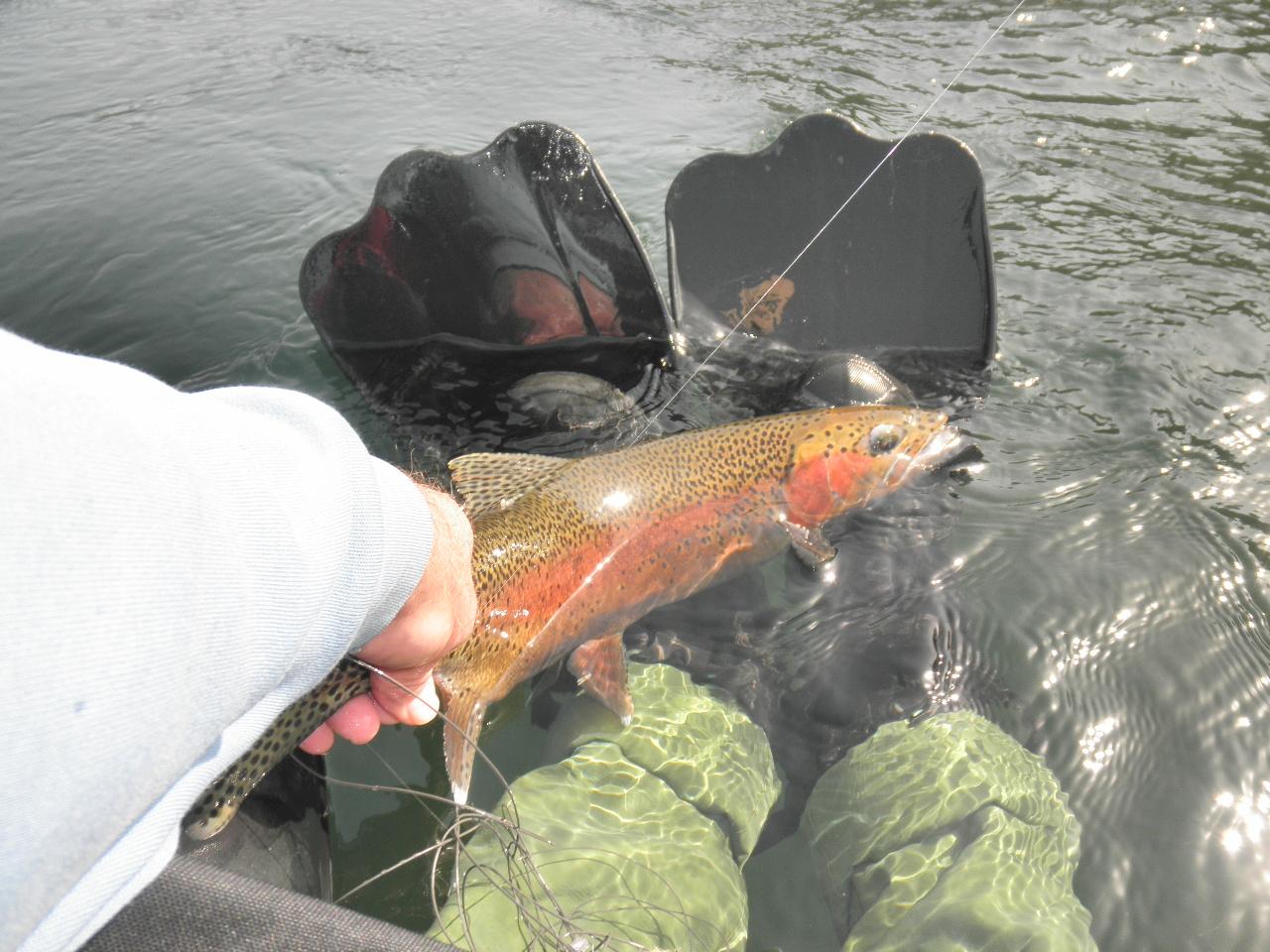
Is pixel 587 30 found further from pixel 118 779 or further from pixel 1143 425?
pixel 118 779

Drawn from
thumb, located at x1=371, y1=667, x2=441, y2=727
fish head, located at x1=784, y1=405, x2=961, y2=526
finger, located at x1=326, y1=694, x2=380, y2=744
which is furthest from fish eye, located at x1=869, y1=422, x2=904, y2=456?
finger, located at x1=326, y1=694, x2=380, y2=744

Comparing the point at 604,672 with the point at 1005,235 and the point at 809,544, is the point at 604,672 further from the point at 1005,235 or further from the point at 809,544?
the point at 1005,235

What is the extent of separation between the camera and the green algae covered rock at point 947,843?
238 centimetres

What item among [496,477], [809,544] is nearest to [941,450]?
[809,544]

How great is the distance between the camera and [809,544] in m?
3.34

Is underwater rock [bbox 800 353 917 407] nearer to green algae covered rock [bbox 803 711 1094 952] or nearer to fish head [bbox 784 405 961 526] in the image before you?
fish head [bbox 784 405 961 526]

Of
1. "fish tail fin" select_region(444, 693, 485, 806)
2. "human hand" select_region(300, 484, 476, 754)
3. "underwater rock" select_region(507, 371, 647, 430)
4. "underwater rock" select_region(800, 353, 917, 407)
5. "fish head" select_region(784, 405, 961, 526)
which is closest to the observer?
"human hand" select_region(300, 484, 476, 754)

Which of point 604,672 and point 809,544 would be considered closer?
point 604,672

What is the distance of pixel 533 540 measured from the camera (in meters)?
2.81

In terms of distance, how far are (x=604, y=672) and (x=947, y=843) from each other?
1.08 meters

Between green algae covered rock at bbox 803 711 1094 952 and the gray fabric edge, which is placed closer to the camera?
the gray fabric edge

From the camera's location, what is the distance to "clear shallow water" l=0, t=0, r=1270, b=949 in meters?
3.00

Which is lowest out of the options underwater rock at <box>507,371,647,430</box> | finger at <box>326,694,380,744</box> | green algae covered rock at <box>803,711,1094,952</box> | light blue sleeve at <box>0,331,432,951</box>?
green algae covered rock at <box>803,711,1094,952</box>

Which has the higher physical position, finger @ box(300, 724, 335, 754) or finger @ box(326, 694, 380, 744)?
finger @ box(326, 694, 380, 744)
